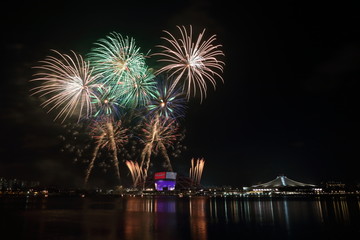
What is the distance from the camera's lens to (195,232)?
68.2 feet

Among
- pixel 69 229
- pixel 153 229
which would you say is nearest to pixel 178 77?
pixel 153 229

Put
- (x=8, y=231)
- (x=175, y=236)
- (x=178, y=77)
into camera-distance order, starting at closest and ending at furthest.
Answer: (x=175, y=236)
(x=8, y=231)
(x=178, y=77)

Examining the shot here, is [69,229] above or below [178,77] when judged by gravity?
below

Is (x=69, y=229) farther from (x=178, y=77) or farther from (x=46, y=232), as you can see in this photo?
(x=178, y=77)

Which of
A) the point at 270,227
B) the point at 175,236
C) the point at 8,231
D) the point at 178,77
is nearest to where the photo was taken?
the point at 175,236

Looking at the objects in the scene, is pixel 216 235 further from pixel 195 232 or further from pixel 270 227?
pixel 270 227

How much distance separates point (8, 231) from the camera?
21875mm

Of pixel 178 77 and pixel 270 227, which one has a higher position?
pixel 178 77

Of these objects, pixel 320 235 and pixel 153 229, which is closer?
pixel 320 235

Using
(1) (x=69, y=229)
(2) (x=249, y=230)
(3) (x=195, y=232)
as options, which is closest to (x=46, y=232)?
(1) (x=69, y=229)

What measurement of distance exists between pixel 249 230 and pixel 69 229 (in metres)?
15.2

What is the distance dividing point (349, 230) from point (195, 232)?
13.2 m

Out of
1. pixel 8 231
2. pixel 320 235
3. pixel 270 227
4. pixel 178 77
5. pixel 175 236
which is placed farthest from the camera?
pixel 178 77

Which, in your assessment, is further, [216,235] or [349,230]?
[349,230]
